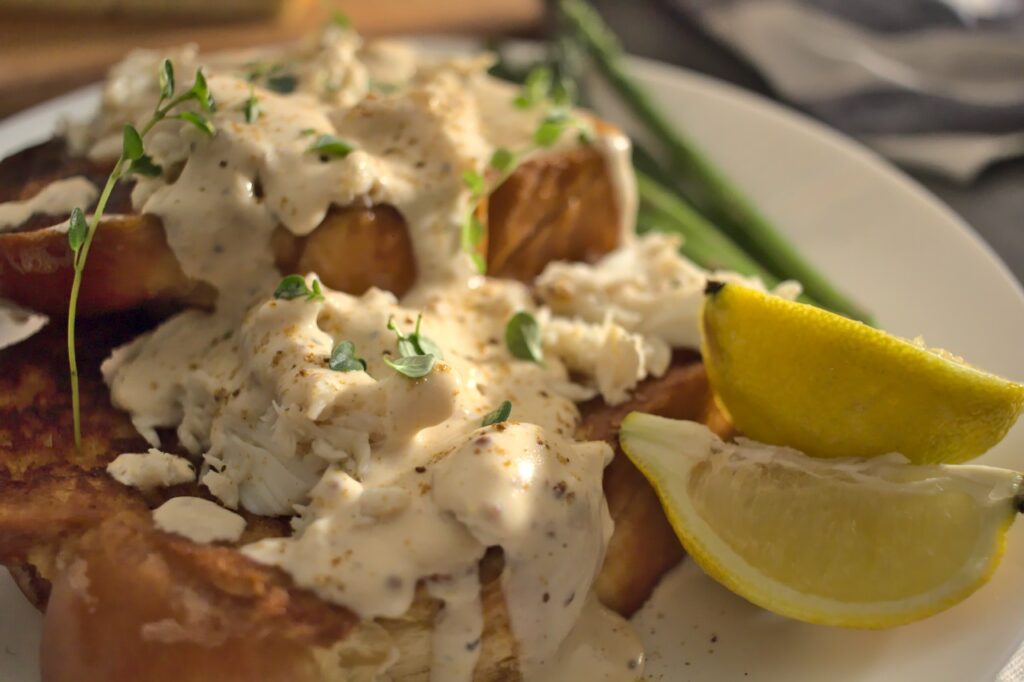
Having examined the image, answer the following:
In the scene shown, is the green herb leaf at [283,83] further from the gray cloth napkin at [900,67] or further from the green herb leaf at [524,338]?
the gray cloth napkin at [900,67]

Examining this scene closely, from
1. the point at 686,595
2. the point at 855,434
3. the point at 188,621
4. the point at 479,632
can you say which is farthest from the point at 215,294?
the point at 855,434

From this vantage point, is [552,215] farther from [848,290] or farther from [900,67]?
[900,67]

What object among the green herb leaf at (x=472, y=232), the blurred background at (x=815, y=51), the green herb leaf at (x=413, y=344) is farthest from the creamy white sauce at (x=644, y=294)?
the blurred background at (x=815, y=51)

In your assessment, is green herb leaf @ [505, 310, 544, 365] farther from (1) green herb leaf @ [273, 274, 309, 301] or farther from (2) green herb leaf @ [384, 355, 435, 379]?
(1) green herb leaf @ [273, 274, 309, 301]

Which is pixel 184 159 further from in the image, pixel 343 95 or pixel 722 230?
pixel 722 230

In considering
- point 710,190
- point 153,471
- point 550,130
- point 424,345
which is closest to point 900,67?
point 710,190


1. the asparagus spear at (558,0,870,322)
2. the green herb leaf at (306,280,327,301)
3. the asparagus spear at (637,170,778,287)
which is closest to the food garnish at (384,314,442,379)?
the green herb leaf at (306,280,327,301)
